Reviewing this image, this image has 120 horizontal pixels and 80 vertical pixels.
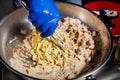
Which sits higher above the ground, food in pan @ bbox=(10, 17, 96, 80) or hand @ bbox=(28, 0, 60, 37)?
hand @ bbox=(28, 0, 60, 37)

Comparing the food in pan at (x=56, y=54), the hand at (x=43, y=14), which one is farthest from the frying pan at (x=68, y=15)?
the hand at (x=43, y=14)

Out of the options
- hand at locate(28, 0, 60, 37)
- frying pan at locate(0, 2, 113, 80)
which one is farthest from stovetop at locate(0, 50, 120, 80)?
hand at locate(28, 0, 60, 37)

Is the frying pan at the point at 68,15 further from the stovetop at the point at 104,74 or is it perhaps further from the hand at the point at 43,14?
the hand at the point at 43,14

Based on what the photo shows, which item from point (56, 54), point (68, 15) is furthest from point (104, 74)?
point (68, 15)

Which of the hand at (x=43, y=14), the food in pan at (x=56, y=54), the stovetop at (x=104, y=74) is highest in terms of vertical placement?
the hand at (x=43, y=14)

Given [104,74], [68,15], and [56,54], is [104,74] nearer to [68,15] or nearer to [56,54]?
[56,54]

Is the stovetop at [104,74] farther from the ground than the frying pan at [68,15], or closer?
closer

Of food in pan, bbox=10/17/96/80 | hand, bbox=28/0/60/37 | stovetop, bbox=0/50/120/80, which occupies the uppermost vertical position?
hand, bbox=28/0/60/37

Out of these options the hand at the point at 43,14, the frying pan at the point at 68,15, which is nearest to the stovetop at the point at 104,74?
the frying pan at the point at 68,15

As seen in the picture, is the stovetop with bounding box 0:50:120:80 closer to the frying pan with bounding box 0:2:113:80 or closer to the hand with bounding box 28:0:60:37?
the frying pan with bounding box 0:2:113:80
